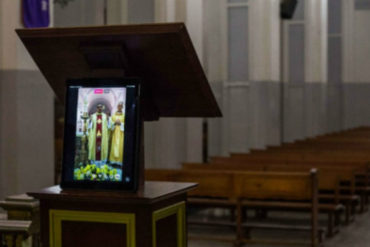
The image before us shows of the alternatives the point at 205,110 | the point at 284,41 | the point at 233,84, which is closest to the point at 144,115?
the point at 205,110

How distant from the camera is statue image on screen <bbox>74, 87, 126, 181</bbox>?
10.2 ft

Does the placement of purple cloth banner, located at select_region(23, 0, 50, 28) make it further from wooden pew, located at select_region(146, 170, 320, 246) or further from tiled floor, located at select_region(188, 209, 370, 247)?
tiled floor, located at select_region(188, 209, 370, 247)

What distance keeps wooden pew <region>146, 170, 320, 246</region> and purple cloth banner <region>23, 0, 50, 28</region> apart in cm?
223

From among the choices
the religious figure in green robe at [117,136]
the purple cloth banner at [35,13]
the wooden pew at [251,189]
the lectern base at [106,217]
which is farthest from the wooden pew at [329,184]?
the religious figure in green robe at [117,136]

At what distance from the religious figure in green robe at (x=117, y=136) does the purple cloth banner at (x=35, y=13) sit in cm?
390

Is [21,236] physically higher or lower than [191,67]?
lower

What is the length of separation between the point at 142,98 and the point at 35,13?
12.5 feet

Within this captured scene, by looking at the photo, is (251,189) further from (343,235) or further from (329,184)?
(343,235)

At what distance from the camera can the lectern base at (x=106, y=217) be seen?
3.04 metres

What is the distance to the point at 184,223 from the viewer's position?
3.44m

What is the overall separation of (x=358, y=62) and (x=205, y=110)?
20.2 m

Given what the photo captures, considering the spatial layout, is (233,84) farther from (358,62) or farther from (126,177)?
(126,177)

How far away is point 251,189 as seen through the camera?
749cm

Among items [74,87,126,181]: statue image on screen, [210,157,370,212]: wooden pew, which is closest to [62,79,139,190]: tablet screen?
[74,87,126,181]: statue image on screen
